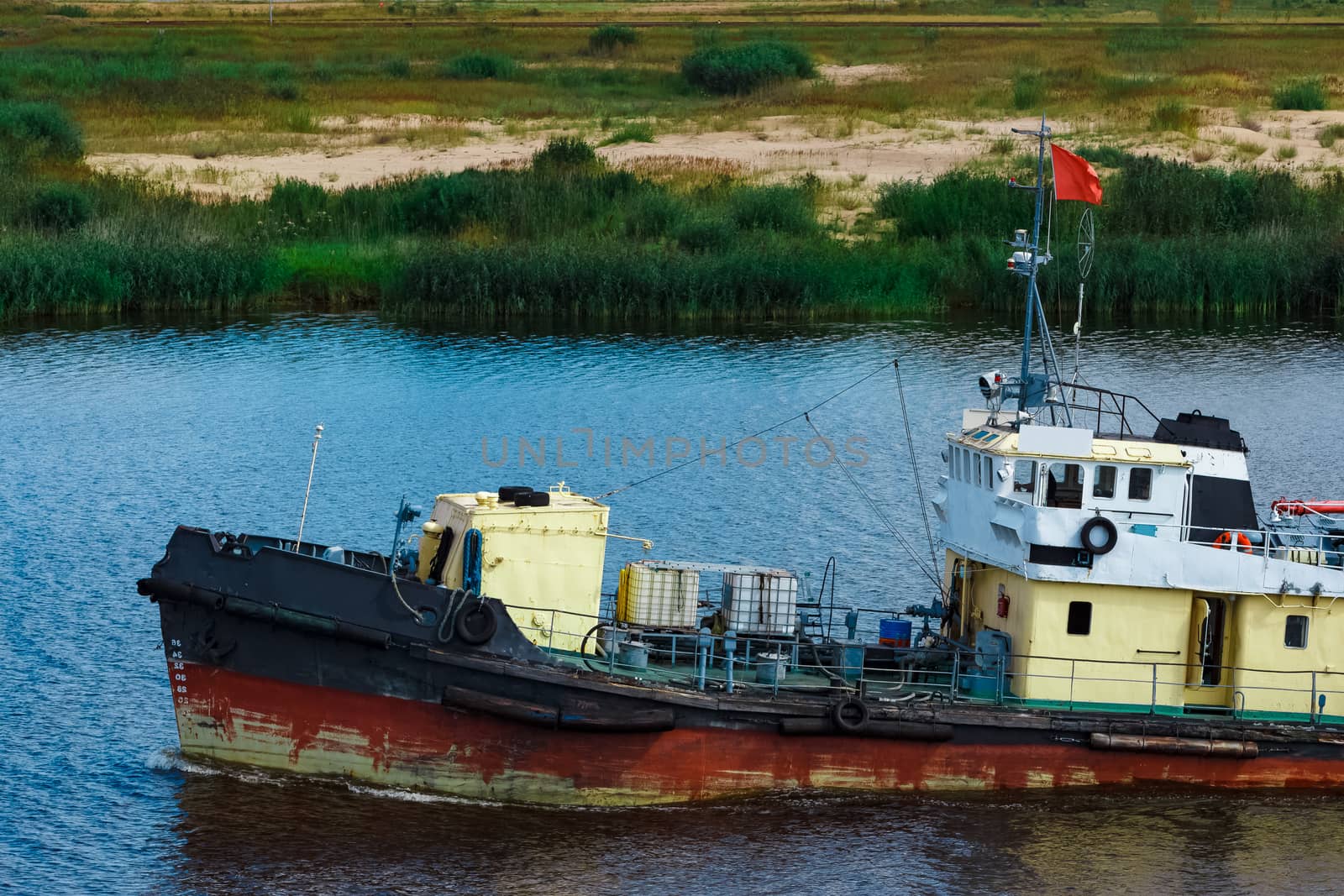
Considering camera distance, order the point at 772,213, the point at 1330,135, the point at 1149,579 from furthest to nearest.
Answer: the point at 1330,135 → the point at 772,213 → the point at 1149,579

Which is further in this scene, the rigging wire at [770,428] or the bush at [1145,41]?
the bush at [1145,41]

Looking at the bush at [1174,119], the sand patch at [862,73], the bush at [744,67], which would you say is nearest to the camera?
the bush at [1174,119]

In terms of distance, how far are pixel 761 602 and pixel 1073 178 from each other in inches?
239

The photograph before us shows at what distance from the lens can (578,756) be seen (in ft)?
61.3

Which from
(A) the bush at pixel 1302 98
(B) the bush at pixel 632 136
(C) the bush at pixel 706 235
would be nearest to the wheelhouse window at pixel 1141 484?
(C) the bush at pixel 706 235

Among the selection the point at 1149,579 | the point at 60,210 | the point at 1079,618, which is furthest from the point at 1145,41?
the point at 1079,618

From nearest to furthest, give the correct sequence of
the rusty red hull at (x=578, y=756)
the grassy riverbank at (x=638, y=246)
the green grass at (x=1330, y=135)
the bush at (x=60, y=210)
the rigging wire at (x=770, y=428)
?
the rusty red hull at (x=578, y=756) → the rigging wire at (x=770, y=428) → the grassy riverbank at (x=638, y=246) → the bush at (x=60, y=210) → the green grass at (x=1330, y=135)

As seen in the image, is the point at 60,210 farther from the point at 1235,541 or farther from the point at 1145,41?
the point at 1145,41

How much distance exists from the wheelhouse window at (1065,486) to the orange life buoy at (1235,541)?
1.72 metres

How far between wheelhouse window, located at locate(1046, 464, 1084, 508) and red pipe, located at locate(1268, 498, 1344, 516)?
275 centimetres

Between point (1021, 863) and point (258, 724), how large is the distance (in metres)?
8.58

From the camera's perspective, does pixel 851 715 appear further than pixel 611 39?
No

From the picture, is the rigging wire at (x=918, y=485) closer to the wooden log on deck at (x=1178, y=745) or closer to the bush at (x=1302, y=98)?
the wooden log on deck at (x=1178, y=745)

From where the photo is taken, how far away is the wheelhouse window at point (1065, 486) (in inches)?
755
